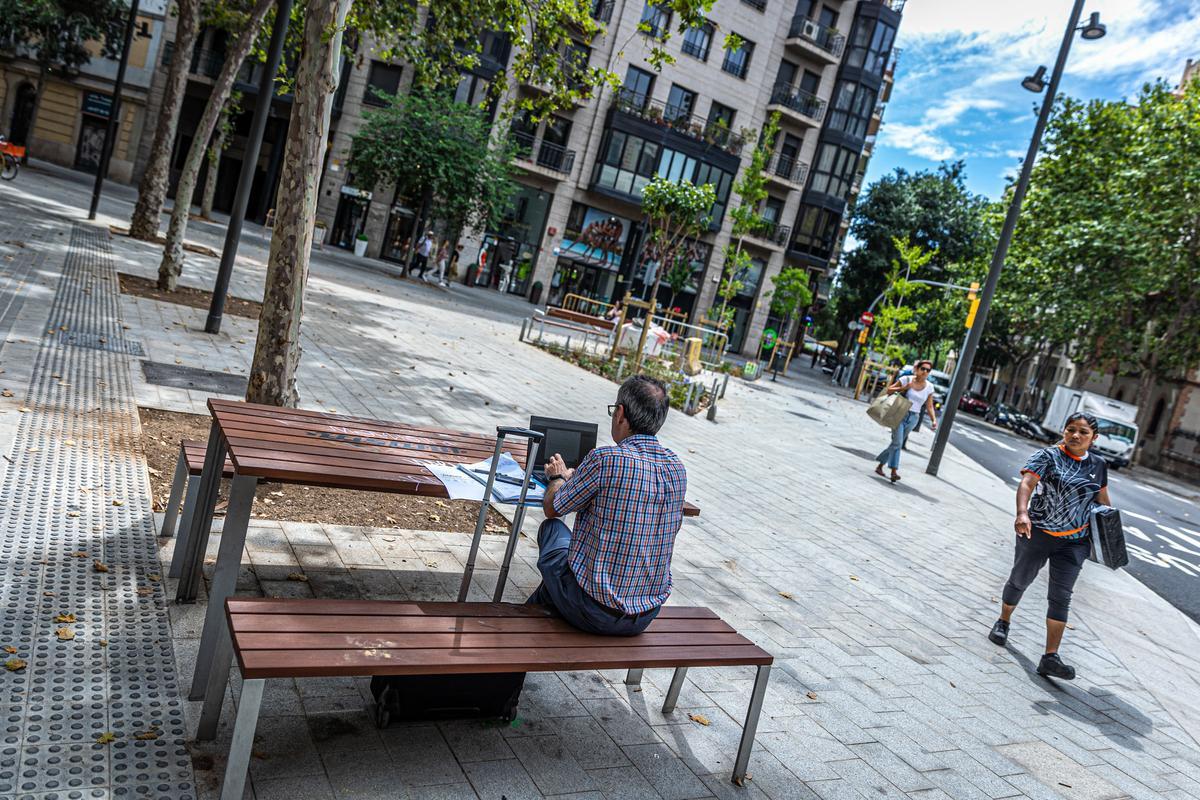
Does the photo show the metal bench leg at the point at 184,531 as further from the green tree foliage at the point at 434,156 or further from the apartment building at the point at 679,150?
the apartment building at the point at 679,150

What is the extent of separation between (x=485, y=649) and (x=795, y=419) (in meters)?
17.1

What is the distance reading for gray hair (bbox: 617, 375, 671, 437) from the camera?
350 cm

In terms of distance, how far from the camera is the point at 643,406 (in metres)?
3.50

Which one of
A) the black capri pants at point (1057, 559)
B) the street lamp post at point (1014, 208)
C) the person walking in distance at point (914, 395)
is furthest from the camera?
the street lamp post at point (1014, 208)

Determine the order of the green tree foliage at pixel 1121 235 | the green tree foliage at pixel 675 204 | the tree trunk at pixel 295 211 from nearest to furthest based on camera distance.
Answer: the tree trunk at pixel 295 211 < the green tree foliage at pixel 675 204 < the green tree foliage at pixel 1121 235

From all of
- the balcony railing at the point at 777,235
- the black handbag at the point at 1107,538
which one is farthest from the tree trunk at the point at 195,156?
the balcony railing at the point at 777,235

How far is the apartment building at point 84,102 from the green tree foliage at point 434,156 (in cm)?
1663

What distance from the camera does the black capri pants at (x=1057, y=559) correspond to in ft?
19.5

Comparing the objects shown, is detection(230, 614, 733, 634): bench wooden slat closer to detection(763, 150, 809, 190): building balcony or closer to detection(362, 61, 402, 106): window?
detection(362, 61, 402, 106): window

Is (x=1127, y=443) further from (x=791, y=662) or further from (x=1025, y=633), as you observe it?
(x=791, y=662)

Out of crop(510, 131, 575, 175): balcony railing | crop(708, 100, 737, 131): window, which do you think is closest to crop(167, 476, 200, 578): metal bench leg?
crop(510, 131, 575, 175): balcony railing

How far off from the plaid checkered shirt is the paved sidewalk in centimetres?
73

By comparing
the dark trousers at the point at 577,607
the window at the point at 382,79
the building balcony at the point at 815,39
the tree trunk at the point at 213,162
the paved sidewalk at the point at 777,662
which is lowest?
the paved sidewalk at the point at 777,662

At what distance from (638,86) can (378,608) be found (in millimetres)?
38810
